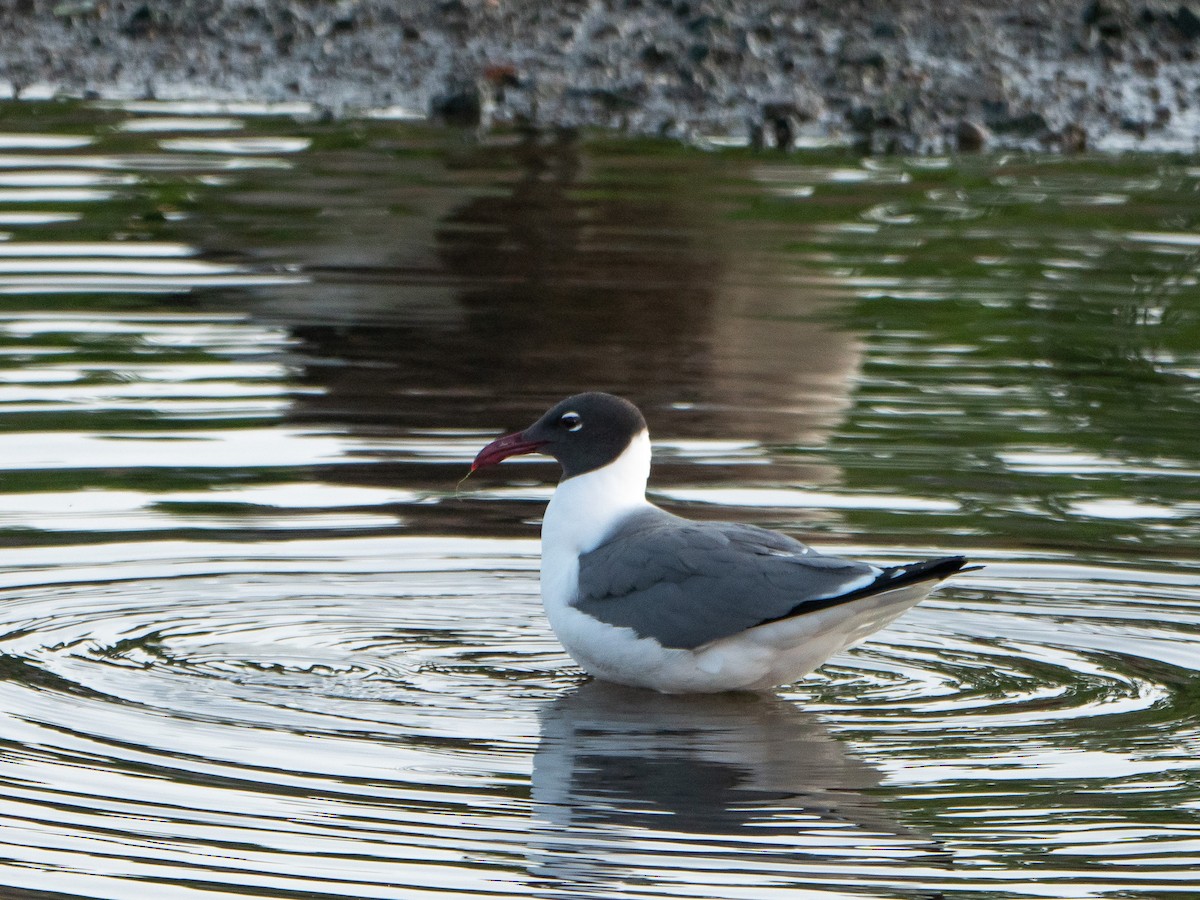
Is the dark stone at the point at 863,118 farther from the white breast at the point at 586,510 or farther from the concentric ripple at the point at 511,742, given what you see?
the white breast at the point at 586,510

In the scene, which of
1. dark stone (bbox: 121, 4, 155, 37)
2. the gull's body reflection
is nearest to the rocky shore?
dark stone (bbox: 121, 4, 155, 37)

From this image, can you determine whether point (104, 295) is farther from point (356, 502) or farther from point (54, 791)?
point (54, 791)

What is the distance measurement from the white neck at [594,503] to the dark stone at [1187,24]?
42.5 ft

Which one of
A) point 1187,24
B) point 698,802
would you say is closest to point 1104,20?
point 1187,24

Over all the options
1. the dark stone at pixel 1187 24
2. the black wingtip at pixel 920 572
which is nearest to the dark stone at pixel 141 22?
the dark stone at pixel 1187 24

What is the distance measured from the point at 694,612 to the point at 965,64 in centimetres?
1251

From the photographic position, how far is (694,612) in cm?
699

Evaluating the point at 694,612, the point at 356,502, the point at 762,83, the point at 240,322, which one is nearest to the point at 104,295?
the point at 240,322

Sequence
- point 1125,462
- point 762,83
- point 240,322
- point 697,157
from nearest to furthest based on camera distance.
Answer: point 1125,462, point 240,322, point 697,157, point 762,83

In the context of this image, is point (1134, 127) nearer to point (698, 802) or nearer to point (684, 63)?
point (684, 63)

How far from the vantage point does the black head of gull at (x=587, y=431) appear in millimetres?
7730

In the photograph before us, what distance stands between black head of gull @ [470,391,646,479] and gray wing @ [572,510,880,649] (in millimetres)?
405

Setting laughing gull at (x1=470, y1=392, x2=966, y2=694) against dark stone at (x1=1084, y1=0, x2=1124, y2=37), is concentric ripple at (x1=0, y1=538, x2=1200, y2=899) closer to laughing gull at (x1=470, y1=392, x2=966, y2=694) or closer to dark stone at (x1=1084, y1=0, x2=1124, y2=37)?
laughing gull at (x1=470, y1=392, x2=966, y2=694)

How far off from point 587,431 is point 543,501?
1.70 metres
